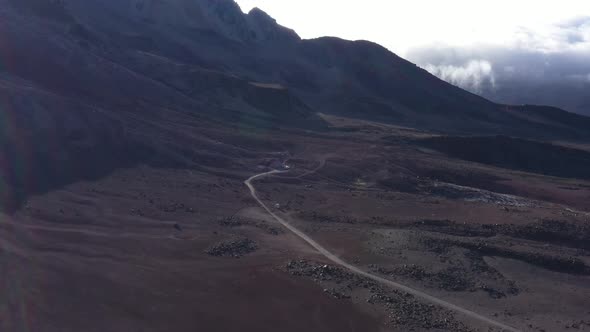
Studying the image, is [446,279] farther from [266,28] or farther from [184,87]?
[266,28]

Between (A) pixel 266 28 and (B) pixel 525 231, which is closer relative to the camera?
(B) pixel 525 231

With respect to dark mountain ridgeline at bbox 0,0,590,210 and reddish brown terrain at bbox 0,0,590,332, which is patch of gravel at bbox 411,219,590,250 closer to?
reddish brown terrain at bbox 0,0,590,332

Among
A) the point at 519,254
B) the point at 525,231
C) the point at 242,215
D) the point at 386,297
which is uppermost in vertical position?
the point at 525,231

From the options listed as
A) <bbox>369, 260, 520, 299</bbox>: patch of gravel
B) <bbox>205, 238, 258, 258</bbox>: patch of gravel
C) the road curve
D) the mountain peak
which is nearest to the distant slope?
the mountain peak

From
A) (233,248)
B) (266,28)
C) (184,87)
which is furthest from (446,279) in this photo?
(266,28)

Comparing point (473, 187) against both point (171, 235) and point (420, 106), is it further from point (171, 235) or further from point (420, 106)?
point (420, 106)

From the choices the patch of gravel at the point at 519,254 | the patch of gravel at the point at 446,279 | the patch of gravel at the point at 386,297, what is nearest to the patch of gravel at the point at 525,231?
the patch of gravel at the point at 519,254
